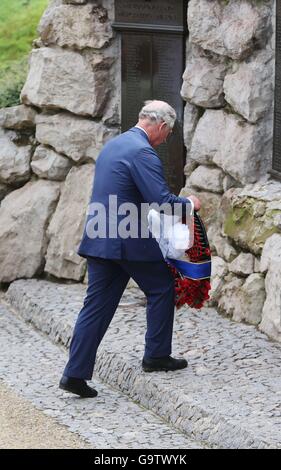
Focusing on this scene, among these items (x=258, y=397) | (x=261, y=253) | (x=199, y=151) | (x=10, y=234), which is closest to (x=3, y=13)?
(x=10, y=234)

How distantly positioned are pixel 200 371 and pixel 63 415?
2.80 feet

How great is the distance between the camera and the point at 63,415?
23.1 feet

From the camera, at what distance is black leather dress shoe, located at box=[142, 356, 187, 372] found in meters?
7.34

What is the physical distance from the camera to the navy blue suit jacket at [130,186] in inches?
272

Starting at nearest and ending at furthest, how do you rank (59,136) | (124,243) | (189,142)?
(124,243)
(189,142)
(59,136)

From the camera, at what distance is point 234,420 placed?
21.1 ft

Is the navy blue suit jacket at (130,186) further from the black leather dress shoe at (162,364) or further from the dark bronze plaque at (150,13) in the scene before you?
the dark bronze plaque at (150,13)

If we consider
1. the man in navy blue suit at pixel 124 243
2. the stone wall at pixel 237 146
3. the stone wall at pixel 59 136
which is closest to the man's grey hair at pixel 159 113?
the man in navy blue suit at pixel 124 243

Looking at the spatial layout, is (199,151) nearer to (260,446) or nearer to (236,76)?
(236,76)

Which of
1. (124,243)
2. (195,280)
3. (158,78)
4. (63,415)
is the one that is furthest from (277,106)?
(63,415)

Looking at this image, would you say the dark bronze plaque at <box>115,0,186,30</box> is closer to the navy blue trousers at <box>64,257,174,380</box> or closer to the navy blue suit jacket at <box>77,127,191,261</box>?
the navy blue suit jacket at <box>77,127,191,261</box>

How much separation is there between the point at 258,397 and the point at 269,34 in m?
2.66

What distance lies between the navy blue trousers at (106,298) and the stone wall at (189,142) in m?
0.92

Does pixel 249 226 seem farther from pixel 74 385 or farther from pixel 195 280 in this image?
pixel 74 385
